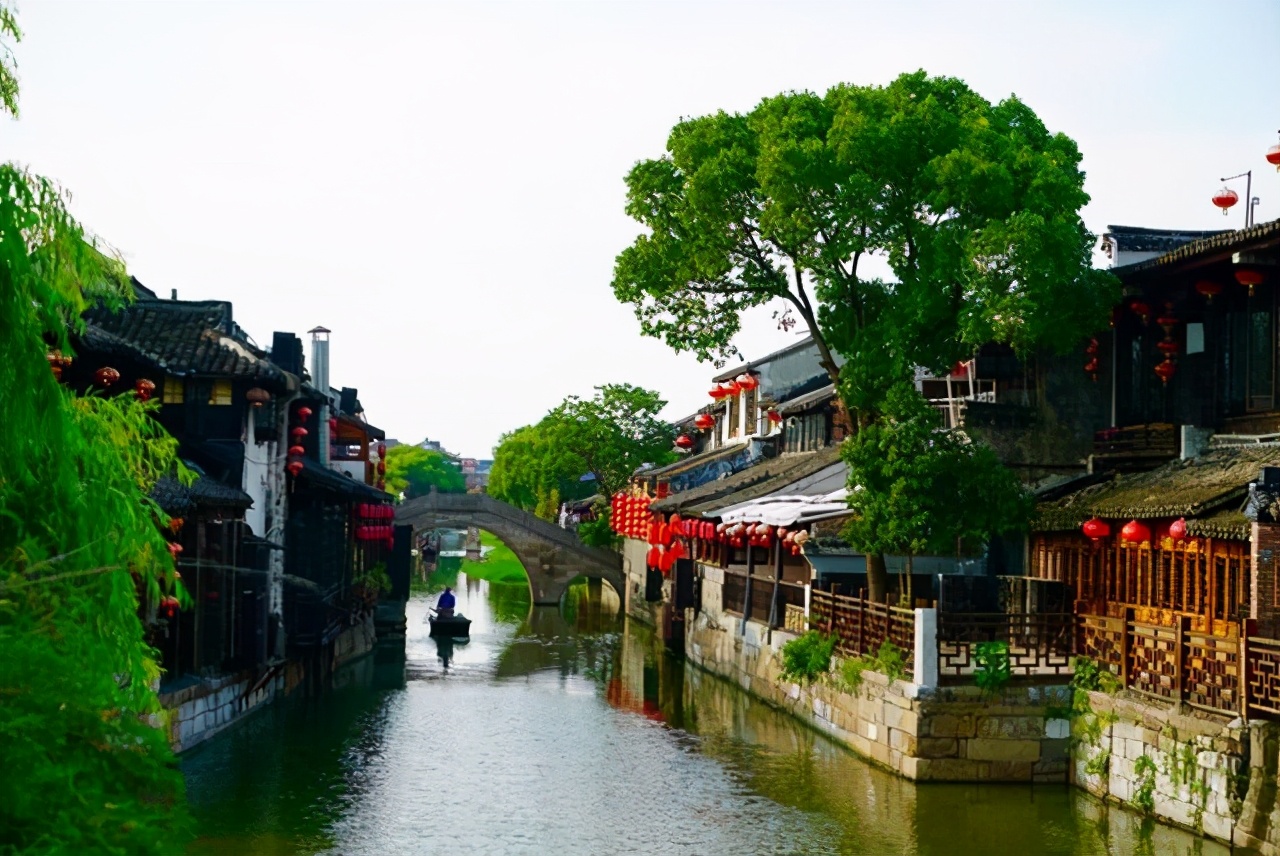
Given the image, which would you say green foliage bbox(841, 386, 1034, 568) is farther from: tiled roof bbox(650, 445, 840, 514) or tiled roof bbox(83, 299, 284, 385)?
tiled roof bbox(83, 299, 284, 385)

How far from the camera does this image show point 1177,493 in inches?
718

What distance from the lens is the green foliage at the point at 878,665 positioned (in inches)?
766

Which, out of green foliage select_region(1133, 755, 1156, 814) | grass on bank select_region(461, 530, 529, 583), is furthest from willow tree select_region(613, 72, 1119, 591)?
grass on bank select_region(461, 530, 529, 583)

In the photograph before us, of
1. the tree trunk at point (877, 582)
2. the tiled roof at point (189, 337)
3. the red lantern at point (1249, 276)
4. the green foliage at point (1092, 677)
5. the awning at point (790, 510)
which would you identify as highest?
the red lantern at point (1249, 276)

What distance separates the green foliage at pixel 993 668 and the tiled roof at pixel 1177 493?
2270 millimetres

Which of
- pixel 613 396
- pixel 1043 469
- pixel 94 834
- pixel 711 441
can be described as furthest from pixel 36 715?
pixel 613 396

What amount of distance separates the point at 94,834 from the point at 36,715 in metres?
0.65

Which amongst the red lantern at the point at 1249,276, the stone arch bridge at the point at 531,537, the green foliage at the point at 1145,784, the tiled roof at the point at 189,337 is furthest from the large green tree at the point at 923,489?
the stone arch bridge at the point at 531,537

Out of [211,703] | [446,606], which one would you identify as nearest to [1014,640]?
[211,703]

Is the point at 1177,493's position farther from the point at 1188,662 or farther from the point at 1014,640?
the point at 1188,662

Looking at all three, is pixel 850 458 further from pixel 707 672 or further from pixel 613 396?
pixel 613 396

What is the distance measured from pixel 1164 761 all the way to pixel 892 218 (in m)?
9.43

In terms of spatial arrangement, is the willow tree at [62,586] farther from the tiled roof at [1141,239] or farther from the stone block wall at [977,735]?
the tiled roof at [1141,239]

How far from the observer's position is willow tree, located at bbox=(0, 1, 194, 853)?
736 cm
